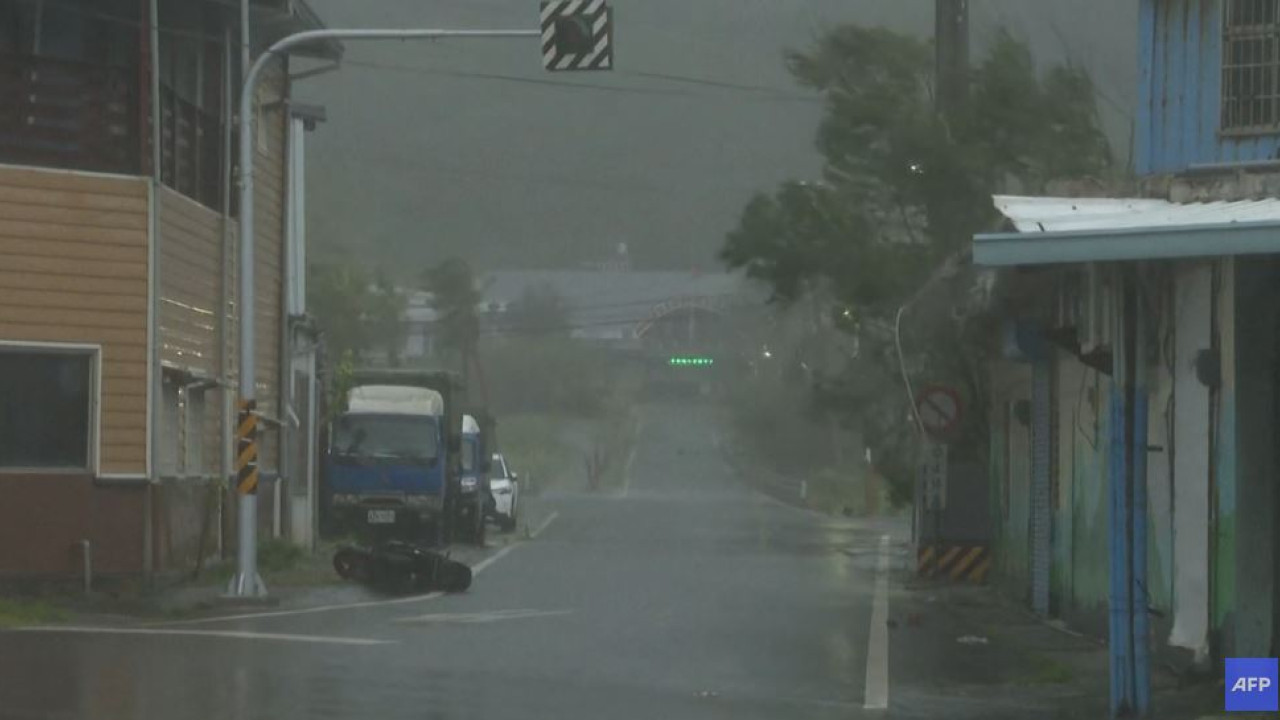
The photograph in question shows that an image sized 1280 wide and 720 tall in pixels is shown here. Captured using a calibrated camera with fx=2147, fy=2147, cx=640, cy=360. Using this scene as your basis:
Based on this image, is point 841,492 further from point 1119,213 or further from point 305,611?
point 1119,213

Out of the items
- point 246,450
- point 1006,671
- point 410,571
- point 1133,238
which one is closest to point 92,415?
point 246,450

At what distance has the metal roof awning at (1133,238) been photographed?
11625 mm

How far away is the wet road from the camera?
1388cm

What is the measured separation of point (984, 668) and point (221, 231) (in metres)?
13.7

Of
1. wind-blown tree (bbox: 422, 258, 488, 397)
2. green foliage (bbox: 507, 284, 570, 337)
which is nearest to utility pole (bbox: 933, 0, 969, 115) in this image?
wind-blown tree (bbox: 422, 258, 488, 397)

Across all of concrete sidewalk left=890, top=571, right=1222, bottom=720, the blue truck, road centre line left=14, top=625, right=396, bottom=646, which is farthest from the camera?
the blue truck

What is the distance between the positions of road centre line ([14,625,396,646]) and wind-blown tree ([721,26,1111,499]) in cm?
1417

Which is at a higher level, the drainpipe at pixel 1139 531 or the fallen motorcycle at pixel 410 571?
the drainpipe at pixel 1139 531

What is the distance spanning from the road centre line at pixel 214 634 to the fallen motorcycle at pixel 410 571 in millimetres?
6508

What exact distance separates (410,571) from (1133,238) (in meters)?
15.5

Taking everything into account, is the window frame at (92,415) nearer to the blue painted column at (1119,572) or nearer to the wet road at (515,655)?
the wet road at (515,655)

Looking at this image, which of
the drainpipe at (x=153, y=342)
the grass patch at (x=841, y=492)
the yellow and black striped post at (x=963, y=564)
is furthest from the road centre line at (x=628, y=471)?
the drainpipe at (x=153, y=342)

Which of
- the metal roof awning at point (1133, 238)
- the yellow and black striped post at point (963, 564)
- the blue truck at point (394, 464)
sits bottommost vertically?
the yellow and black striped post at point (963, 564)

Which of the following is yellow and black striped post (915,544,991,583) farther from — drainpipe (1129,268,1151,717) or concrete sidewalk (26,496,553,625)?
drainpipe (1129,268,1151,717)
